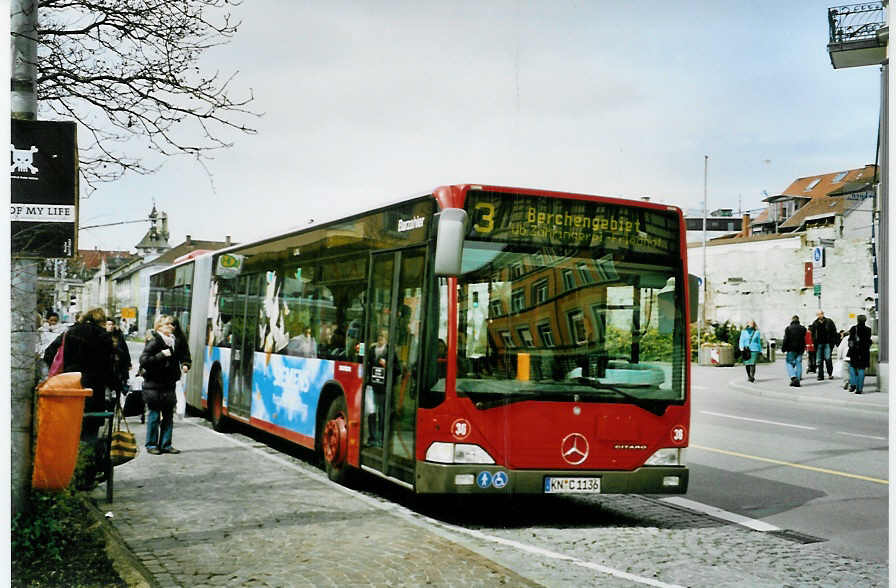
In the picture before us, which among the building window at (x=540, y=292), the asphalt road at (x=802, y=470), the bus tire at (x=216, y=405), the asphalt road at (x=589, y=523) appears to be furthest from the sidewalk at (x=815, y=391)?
the building window at (x=540, y=292)

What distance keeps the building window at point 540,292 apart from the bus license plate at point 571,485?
1299 millimetres

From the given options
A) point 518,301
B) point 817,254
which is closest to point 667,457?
point 518,301

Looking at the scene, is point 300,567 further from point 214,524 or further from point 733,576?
point 733,576

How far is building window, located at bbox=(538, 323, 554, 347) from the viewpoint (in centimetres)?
728

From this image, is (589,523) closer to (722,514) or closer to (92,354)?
(722,514)

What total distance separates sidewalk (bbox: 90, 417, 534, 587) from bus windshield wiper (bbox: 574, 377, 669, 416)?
5.28ft

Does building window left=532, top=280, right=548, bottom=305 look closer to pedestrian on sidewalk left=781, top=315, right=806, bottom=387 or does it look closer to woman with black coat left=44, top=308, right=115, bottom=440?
woman with black coat left=44, top=308, right=115, bottom=440

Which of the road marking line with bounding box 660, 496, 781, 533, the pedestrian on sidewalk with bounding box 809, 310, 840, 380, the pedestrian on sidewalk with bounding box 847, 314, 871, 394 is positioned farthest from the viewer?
the pedestrian on sidewalk with bounding box 809, 310, 840, 380

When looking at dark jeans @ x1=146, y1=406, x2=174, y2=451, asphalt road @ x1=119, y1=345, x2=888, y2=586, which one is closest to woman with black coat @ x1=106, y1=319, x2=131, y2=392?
dark jeans @ x1=146, y1=406, x2=174, y2=451

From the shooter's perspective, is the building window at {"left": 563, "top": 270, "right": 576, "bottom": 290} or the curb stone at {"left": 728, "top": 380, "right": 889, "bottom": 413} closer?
the building window at {"left": 563, "top": 270, "right": 576, "bottom": 290}

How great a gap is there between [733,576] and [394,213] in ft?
12.7

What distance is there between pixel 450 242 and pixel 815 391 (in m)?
17.2

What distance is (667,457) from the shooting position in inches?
305

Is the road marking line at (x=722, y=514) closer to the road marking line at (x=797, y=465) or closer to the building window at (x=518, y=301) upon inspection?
the road marking line at (x=797, y=465)
